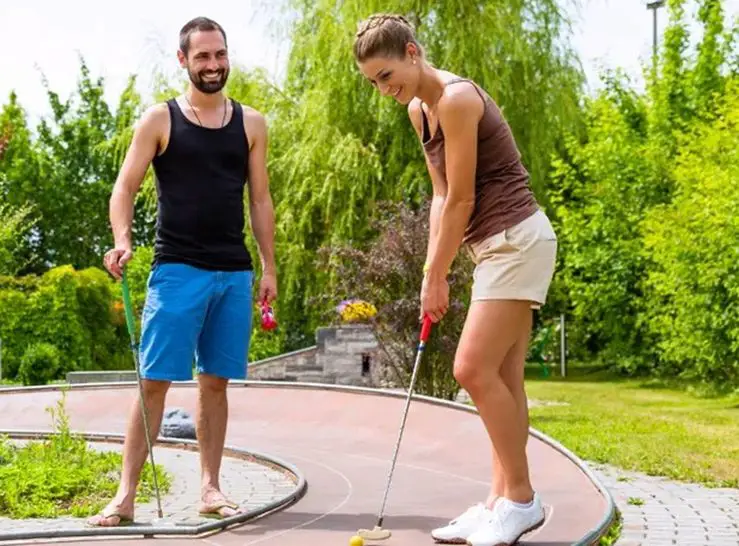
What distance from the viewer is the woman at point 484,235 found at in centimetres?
400

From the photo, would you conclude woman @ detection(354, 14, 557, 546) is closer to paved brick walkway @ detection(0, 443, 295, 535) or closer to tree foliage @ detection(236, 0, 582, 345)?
paved brick walkway @ detection(0, 443, 295, 535)

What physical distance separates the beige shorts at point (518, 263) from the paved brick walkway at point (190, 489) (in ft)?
4.72

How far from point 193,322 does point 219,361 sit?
201 mm

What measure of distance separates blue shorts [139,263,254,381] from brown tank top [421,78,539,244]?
101 cm

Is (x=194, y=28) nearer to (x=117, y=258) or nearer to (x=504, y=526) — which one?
(x=117, y=258)

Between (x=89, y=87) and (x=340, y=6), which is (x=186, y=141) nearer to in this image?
(x=340, y=6)

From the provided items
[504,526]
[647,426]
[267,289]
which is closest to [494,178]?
[504,526]

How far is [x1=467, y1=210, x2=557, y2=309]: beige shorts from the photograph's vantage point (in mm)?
4031

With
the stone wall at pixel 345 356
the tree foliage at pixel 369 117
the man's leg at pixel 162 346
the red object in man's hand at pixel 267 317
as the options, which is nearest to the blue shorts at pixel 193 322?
the man's leg at pixel 162 346

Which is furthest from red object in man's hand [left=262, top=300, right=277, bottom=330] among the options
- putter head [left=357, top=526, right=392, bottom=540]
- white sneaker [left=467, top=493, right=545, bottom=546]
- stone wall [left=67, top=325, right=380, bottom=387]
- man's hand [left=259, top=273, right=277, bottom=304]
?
stone wall [left=67, top=325, right=380, bottom=387]

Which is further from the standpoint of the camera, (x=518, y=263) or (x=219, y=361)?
(x=219, y=361)

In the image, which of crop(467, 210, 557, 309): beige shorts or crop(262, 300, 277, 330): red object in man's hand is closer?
crop(467, 210, 557, 309): beige shorts

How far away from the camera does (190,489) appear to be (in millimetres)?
5570

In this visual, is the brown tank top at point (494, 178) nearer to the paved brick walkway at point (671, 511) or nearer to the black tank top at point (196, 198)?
the black tank top at point (196, 198)
